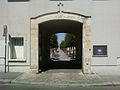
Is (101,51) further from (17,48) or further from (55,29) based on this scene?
(55,29)

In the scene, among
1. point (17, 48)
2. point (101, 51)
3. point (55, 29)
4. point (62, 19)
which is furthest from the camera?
point (55, 29)

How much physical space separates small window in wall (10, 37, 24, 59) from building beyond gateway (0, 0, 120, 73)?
306 millimetres

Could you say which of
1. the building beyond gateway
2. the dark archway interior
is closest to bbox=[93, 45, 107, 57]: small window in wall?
the building beyond gateway

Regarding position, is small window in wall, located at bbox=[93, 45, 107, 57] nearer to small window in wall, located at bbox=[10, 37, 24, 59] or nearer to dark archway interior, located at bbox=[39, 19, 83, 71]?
dark archway interior, located at bbox=[39, 19, 83, 71]

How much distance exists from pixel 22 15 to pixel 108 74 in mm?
7120

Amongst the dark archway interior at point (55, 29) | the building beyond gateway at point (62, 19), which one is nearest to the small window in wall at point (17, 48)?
the building beyond gateway at point (62, 19)

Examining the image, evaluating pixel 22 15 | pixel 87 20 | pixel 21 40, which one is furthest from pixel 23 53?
pixel 87 20

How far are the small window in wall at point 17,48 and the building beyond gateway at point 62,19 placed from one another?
0.31 metres

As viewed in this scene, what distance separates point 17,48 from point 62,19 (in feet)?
12.7

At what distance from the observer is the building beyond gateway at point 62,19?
784 inches

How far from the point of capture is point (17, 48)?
21062 mm

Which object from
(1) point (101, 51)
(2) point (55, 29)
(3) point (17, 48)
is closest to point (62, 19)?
(1) point (101, 51)

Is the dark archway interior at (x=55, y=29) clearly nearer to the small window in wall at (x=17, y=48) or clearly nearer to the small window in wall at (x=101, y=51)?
the small window in wall at (x=17, y=48)

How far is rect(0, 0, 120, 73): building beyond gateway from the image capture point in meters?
19.9
